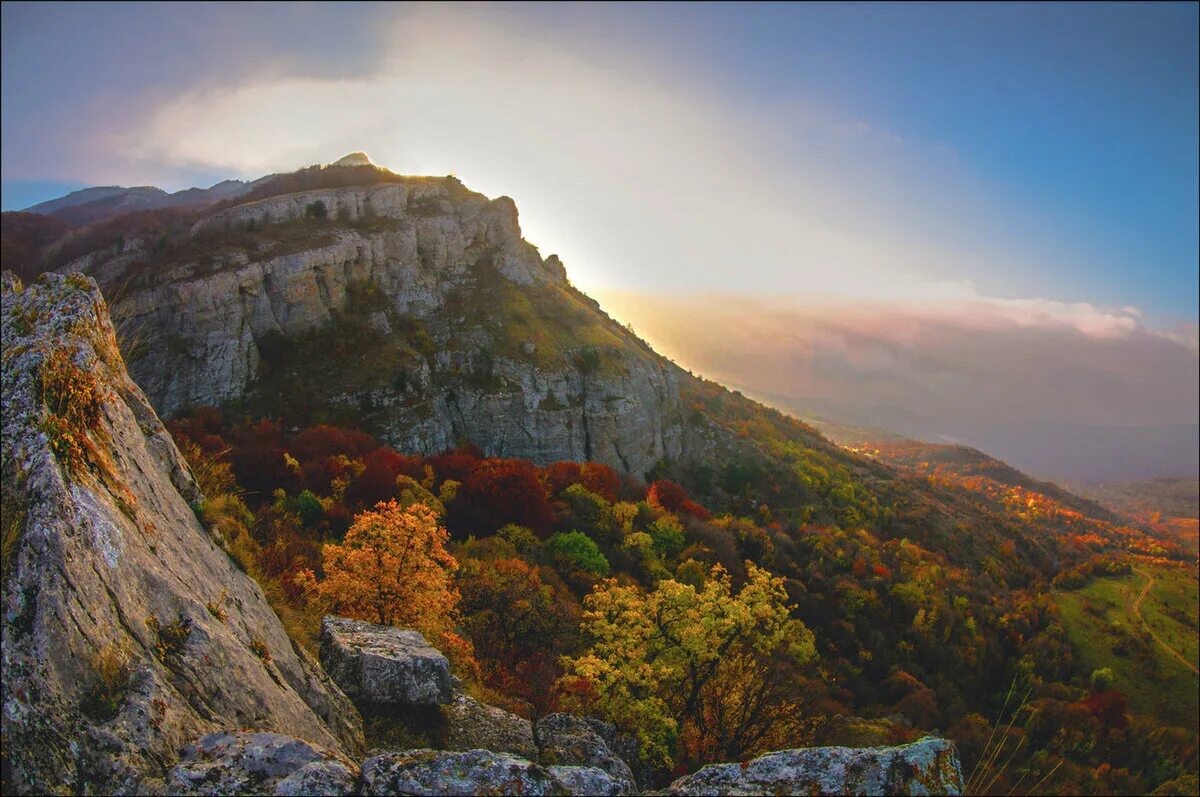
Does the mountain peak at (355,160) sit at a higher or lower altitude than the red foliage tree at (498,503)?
higher

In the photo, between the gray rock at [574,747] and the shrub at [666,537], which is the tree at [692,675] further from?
the shrub at [666,537]

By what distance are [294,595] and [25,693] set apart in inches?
373

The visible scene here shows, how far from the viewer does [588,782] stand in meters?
5.00

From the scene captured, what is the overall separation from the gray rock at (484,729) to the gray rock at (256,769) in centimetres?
453

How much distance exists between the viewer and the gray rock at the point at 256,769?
4.11 metres

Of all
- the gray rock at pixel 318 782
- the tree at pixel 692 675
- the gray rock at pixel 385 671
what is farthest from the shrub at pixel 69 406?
the tree at pixel 692 675

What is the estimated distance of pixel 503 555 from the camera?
25.9m

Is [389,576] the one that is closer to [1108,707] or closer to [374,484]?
[374,484]

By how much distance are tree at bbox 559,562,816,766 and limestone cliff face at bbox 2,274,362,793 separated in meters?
6.58

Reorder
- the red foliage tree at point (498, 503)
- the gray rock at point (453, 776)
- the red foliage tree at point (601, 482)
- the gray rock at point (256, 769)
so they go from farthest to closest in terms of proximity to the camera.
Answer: the red foliage tree at point (601, 482) < the red foliage tree at point (498, 503) < the gray rock at point (453, 776) < the gray rock at point (256, 769)

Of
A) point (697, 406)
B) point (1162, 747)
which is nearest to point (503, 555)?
point (1162, 747)

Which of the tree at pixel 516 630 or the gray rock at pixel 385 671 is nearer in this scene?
the gray rock at pixel 385 671

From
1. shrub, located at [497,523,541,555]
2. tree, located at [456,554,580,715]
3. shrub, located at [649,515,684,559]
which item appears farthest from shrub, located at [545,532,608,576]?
tree, located at [456,554,580,715]

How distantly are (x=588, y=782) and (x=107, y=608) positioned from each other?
14.1 feet
